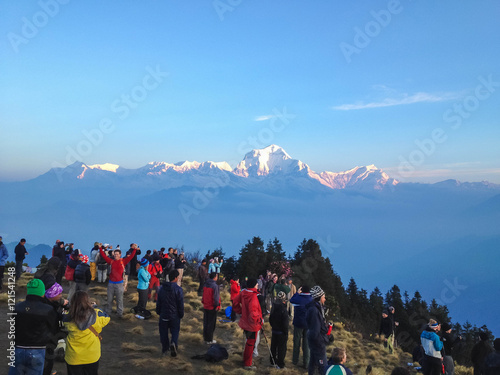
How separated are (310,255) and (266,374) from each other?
45.8 metres

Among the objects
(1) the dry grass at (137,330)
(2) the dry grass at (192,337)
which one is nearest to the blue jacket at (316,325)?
(2) the dry grass at (192,337)

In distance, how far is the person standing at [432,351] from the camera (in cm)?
780

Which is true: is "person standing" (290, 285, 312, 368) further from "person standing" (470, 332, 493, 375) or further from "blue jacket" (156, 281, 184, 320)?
"person standing" (470, 332, 493, 375)

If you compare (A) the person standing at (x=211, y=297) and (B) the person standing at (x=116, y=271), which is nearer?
(A) the person standing at (x=211, y=297)

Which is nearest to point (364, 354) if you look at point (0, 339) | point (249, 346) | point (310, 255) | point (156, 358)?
point (249, 346)

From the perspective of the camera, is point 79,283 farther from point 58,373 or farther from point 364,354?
point 364,354

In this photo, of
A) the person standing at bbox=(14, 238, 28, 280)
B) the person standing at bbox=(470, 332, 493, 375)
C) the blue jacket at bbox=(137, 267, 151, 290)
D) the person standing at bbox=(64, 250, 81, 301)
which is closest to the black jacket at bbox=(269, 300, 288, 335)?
the person standing at bbox=(470, 332, 493, 375)

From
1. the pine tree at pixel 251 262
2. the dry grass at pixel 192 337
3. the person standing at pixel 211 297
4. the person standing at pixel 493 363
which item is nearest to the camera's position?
the person standing at pixel 493 363

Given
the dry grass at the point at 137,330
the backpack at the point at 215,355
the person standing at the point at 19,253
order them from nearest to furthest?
the backpack at the point at 215,355
the dry grass at the point at 137,330
the person standing at the point at 19,253

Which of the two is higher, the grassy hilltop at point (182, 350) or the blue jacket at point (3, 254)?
the blue jacket at point (3, 254)

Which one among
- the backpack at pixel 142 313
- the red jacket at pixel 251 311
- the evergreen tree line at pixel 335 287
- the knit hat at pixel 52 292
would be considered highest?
the knit hat at pixel 52 292

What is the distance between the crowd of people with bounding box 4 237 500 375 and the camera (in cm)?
495

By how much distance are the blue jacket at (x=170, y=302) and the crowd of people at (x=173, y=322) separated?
2cm

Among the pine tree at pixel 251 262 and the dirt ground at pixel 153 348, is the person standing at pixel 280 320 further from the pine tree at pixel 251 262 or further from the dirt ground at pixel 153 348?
the pine tree at pixel 251 262
